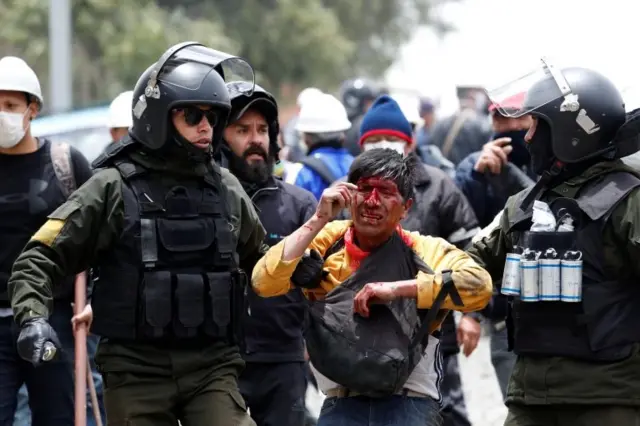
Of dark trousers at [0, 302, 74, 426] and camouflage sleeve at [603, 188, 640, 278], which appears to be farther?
dark trousers at [0, 302, 74, 426]

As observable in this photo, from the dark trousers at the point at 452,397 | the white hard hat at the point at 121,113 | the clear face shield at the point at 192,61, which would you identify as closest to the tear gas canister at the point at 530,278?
the clear face shield at the point at 192,61

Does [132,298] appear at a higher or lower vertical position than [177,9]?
lower

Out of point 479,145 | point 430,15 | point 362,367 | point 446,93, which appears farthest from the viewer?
point 430,15

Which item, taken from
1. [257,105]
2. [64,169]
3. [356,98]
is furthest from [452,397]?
[356,98]

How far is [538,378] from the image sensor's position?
6.35 m

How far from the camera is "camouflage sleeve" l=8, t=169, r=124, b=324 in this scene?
6.38 metres

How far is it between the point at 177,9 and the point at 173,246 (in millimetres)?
28589

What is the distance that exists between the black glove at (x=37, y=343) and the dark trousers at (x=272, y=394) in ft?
5.96

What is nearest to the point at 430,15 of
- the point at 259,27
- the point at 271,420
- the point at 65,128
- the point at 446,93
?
the point at 259,27

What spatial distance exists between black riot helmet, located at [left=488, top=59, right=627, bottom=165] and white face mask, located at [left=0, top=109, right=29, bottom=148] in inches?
104

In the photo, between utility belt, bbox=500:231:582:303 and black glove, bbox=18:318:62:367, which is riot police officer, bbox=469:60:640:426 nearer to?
utility belt, bbox=500:231:582:303

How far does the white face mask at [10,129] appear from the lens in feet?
25.7

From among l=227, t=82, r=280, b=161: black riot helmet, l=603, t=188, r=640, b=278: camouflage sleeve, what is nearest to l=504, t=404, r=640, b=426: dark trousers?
l=603, t=188, r=640, b=278: camouflage sleeve

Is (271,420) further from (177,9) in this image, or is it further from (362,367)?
(177,9)
